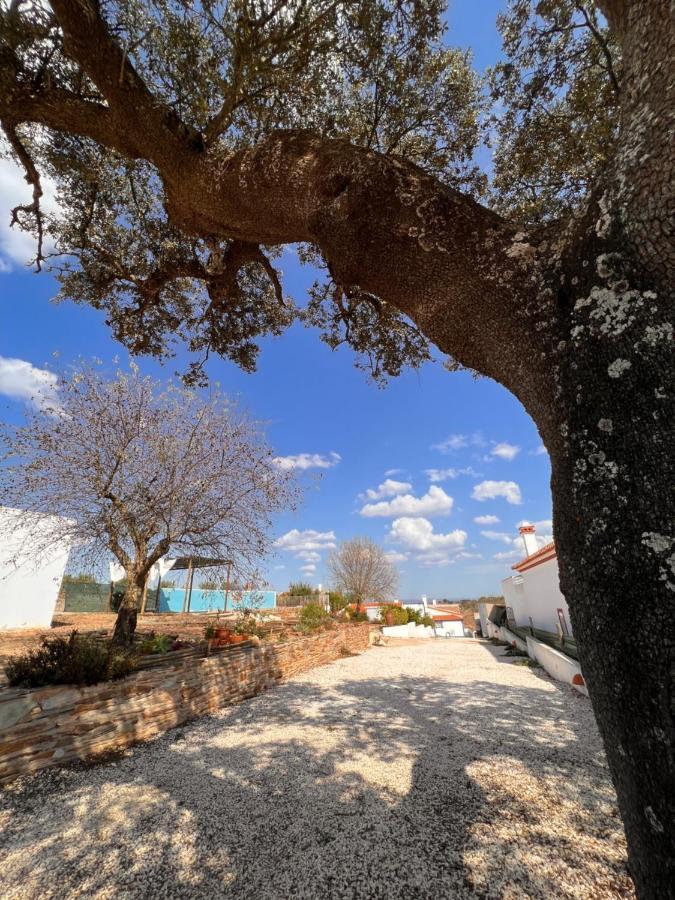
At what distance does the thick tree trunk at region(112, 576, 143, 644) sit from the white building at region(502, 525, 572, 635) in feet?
23.8

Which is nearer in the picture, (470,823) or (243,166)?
(243,166)

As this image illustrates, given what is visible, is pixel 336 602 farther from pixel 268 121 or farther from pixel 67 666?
pixel 268 121

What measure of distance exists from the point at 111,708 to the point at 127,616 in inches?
85.8

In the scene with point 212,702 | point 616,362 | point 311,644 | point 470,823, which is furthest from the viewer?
point 311,644

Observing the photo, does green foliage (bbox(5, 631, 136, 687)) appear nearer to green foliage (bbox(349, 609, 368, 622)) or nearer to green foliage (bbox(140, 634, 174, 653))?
green foliage (bbox(140, 634, 174, 653))

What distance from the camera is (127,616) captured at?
6.54 meters

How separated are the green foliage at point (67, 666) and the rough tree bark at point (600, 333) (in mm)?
5192

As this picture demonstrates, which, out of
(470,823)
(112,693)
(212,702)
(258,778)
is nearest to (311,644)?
(212,702)

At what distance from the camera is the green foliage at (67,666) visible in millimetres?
4445

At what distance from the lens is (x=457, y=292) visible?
1.52 m

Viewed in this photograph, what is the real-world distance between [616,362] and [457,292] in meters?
0.66

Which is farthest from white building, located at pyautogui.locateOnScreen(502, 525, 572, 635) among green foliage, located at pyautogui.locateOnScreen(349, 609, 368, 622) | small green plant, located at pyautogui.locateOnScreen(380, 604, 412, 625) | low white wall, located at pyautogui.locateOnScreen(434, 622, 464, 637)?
low white wall, located at pyautogui.locateOnScreen(434, 622, 464, 637)

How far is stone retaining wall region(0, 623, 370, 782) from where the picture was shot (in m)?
3.92

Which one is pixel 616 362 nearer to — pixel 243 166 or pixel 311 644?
pixel 243 166
